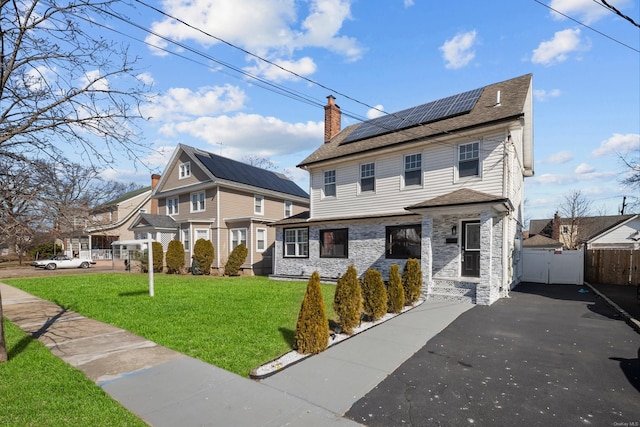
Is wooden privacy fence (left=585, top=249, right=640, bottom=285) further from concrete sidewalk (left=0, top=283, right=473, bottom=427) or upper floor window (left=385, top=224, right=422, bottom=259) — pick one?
concrete sidewalk (left=0, top=283, right=473, bottom=427)

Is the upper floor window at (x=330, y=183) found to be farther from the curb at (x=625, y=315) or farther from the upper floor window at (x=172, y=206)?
the upper floor window at (x=172, y=206)

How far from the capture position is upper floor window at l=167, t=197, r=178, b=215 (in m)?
24.3

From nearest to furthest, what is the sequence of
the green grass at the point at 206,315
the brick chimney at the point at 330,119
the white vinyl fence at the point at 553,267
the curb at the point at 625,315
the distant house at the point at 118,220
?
the green grass at the point at 206,315
the curb at the point at 625,315
the white vinyl fence at the point at 553,267
the brick chimney at the point at 330,119
the distant house at the point at 118,220

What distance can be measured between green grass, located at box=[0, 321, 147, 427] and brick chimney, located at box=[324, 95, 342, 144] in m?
15.9

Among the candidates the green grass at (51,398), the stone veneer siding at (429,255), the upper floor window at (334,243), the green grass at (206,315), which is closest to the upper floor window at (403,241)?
the stone veneer siding at (429,255)

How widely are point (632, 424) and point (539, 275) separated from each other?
1463cm

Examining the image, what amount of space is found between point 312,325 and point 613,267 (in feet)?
56.2

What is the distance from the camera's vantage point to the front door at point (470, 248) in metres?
11.8

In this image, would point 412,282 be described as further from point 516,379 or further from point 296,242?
point 296,242

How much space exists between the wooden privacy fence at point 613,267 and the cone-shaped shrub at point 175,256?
23134 mm

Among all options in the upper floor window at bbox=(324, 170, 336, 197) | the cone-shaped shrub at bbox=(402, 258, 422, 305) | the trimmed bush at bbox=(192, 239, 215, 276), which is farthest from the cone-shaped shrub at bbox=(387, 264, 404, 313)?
the trimmed bush at bbox=(192, 239, 215, 276)

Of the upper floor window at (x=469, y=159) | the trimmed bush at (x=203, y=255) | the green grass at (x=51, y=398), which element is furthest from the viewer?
the trimmed bush at (x=203, y=255)

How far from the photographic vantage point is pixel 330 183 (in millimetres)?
16266

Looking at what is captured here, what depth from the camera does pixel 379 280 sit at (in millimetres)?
8203
